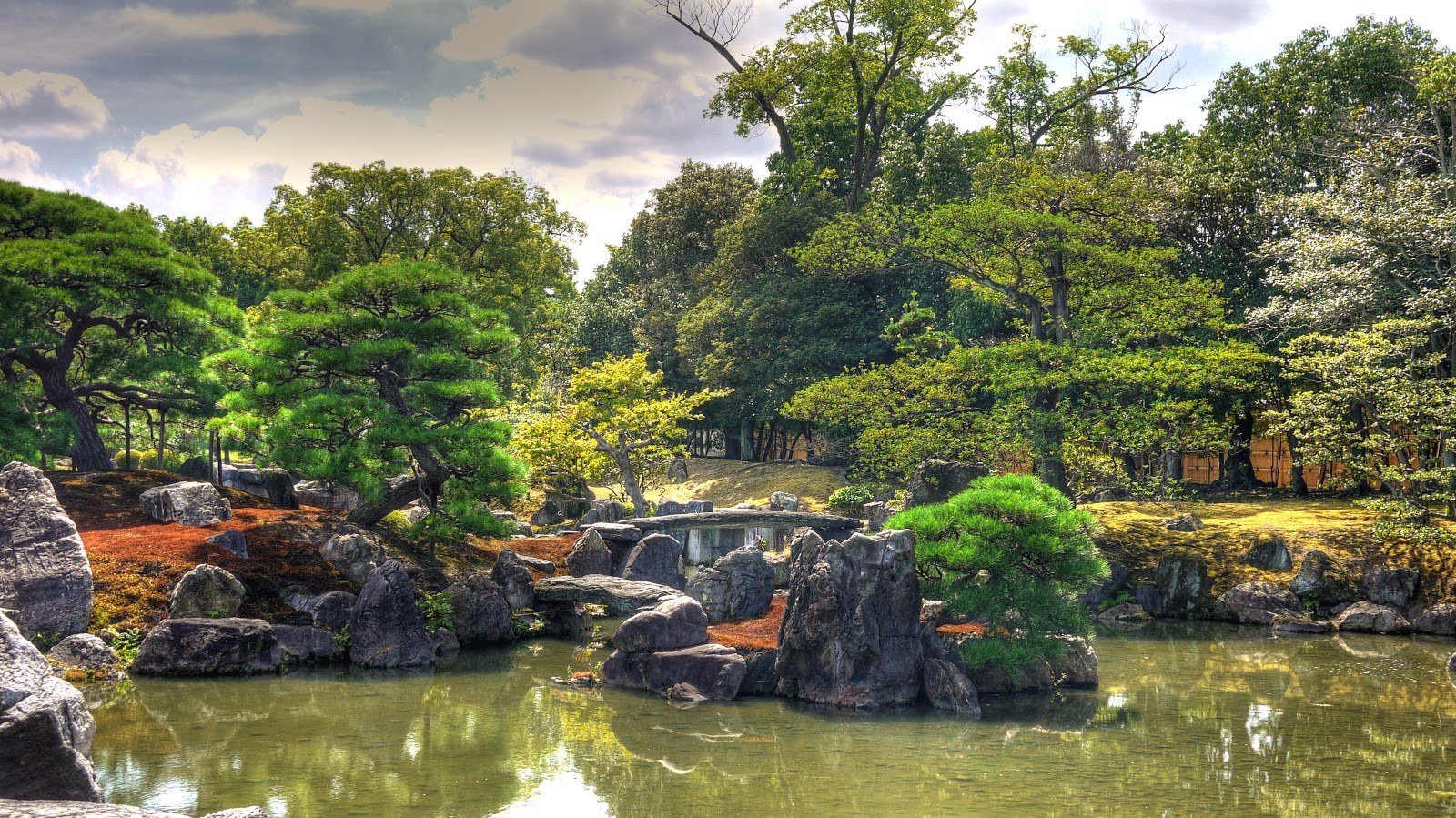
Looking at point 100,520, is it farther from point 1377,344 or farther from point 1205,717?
point 1377,344

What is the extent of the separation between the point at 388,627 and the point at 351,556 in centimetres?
333

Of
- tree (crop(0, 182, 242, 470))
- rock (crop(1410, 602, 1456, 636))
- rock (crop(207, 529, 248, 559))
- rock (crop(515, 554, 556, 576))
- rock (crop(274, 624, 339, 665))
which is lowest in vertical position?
rock (crop(1410, 602, 1456, 636))

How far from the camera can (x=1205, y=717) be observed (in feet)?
44.4

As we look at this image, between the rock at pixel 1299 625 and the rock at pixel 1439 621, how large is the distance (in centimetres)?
150

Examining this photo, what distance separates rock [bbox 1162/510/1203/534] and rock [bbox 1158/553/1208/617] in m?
1.39

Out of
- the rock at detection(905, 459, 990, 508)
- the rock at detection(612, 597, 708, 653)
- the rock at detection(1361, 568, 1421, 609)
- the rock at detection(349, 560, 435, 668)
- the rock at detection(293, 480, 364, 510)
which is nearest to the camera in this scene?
the rock at detection(612, 597, 708, 653)

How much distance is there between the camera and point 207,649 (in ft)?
Answer: 48.4

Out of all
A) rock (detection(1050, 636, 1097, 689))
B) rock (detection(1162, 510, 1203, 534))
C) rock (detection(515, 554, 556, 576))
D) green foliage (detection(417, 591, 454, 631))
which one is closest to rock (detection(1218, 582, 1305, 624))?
rock (detection(1162, 510, 1203, 534))

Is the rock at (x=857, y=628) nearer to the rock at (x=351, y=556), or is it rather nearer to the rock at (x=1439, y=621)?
the rock at (x=351, y=556)

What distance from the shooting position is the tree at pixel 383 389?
728 inches

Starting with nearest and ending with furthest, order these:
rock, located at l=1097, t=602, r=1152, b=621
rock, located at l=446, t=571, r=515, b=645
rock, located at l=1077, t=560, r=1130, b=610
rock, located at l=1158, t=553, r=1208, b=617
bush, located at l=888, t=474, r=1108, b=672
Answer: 1. bush, located at l=888, t=474, r=1108, b=672
2. rock, located at l=446, t=571, r=515, b=645
3. rock, located at l=1097, t=602, r=1152, b=621
4. rock, located at l=1158, t=553, r=1208, b=617
5. rock, located at l=1077, t=560, r=1130, b=610

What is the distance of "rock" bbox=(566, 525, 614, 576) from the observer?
23.0m

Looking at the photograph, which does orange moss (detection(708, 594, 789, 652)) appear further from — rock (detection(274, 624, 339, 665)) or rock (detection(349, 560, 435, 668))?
rock (detection(274, 624, 339, 665))

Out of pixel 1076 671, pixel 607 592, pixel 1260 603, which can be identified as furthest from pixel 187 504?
pixel 1260 603
